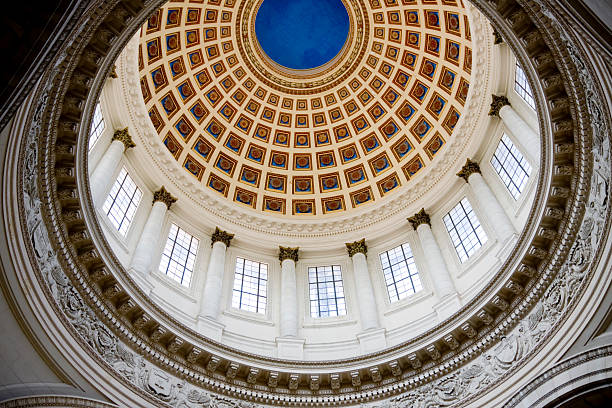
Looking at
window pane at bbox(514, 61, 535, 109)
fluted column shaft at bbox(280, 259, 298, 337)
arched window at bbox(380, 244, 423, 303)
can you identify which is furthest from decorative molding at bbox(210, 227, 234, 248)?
window pane at bbox(514, 61, 535, 109)

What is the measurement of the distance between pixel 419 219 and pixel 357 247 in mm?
3348

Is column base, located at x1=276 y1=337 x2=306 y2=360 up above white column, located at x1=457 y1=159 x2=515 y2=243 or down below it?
below

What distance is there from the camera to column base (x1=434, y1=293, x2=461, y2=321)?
2066 centimetres

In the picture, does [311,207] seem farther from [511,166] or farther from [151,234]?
[511,166]

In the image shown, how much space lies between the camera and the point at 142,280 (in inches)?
787

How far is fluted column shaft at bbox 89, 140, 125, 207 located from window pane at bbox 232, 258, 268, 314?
722 centimetres

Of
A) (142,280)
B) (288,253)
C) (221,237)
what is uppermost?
(221,237)

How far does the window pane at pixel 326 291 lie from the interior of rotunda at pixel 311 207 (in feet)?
0.41

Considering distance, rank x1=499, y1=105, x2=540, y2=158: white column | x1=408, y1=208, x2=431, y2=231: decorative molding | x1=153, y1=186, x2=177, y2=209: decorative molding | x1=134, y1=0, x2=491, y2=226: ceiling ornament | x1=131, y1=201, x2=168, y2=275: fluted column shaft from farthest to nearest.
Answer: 1. x1=134, y1=0, x2=491, y2=226: ceiling ornament
2. x1=408, y1=208, x2=431, y2=231: decorative molding
3. x1=153, y1=186, x2=177, y2=209: decorative molding
4. x1=131, y1=201, x2=168, y2=275: fluted column shaft
5. x1=499, y1=105, x2=540, y2=158: white column

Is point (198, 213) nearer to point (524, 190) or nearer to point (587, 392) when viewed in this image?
point (524, 190)

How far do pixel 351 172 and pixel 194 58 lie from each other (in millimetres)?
11296

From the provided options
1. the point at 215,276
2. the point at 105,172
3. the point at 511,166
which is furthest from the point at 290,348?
the point at 511,166

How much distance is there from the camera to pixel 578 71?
13953 mm

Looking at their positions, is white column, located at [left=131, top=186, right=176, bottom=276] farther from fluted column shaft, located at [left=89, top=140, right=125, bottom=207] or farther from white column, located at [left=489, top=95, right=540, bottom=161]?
white column, located at [left=489, top=95, right=540, bottom=161]
